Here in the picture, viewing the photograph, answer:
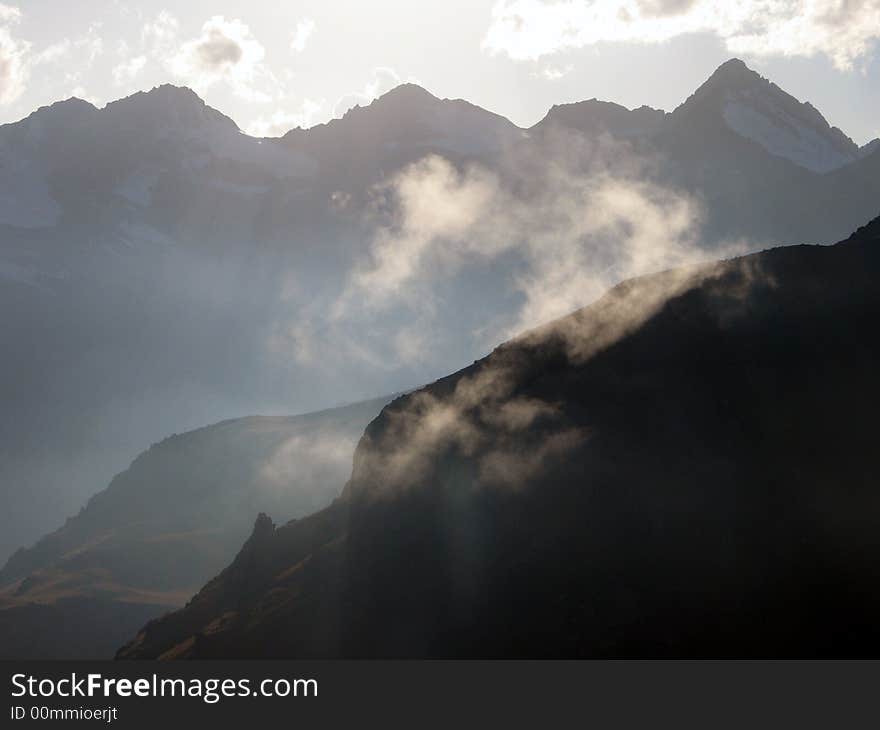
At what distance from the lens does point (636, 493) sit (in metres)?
52.3

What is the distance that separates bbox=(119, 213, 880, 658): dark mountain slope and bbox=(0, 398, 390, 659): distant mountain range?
6465 cm

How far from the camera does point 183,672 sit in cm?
4778

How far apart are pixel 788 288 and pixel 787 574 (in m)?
22.6

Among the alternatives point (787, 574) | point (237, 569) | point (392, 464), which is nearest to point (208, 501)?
point (237, 569)

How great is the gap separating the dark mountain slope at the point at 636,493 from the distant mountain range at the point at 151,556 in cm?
6465

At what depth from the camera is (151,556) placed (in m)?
167

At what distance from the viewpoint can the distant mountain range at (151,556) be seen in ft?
427

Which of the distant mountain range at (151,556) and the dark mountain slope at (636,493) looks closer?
the dark mountain slope at (636,493)

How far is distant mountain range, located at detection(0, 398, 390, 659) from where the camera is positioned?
130 meters

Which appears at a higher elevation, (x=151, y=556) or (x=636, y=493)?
(x=151, y=556)

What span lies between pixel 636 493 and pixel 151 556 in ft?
429

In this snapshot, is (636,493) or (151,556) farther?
(151,556)

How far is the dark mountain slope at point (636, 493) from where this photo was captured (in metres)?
46.4

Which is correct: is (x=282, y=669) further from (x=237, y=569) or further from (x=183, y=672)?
(x=237, y=569)
